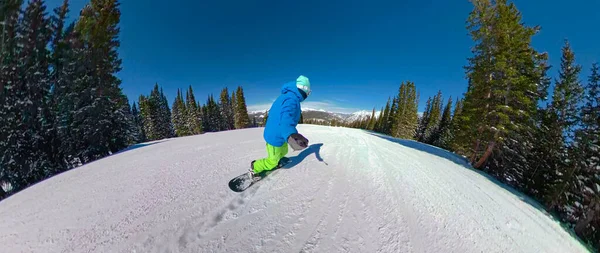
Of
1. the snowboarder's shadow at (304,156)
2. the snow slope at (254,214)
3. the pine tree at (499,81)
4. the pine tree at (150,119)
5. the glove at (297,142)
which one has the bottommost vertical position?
the pine tree at (150,119)

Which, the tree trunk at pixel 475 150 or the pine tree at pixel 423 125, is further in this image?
the pine tree at pixel 423 125

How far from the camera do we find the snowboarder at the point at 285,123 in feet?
13.6

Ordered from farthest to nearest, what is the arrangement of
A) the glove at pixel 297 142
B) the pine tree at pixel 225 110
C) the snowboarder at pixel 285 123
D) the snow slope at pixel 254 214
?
the pine tree at pixel 225 110
the snowboarder at pixel 285 123
the glove at pixel 297 142
the snow slope at pixel 254 214

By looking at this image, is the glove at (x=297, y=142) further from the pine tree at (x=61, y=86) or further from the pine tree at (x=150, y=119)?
the pine tree at (x=150, y=119)

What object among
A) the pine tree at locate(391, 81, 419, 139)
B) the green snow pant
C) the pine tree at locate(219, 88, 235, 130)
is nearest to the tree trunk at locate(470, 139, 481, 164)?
the green snow pant

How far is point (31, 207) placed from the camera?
3.42 m

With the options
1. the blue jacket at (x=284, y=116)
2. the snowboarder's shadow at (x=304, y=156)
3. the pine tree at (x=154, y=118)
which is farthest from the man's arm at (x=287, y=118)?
the pine tree at (x=154, y=118)

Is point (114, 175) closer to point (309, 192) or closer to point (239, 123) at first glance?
point (309, 192)

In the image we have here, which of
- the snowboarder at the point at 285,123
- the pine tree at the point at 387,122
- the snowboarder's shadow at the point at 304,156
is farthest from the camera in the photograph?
the pine tree at the point at 387,122

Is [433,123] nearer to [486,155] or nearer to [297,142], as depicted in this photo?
[486,155]

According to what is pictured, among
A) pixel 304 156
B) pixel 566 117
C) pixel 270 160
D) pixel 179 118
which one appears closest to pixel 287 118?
pixel 270 160

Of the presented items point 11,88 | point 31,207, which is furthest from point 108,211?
point 11,88

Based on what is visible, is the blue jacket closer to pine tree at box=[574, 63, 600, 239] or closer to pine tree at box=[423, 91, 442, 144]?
pine tree at box=[574, 63, 600, 239]

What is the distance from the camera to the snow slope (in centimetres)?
A: 263
